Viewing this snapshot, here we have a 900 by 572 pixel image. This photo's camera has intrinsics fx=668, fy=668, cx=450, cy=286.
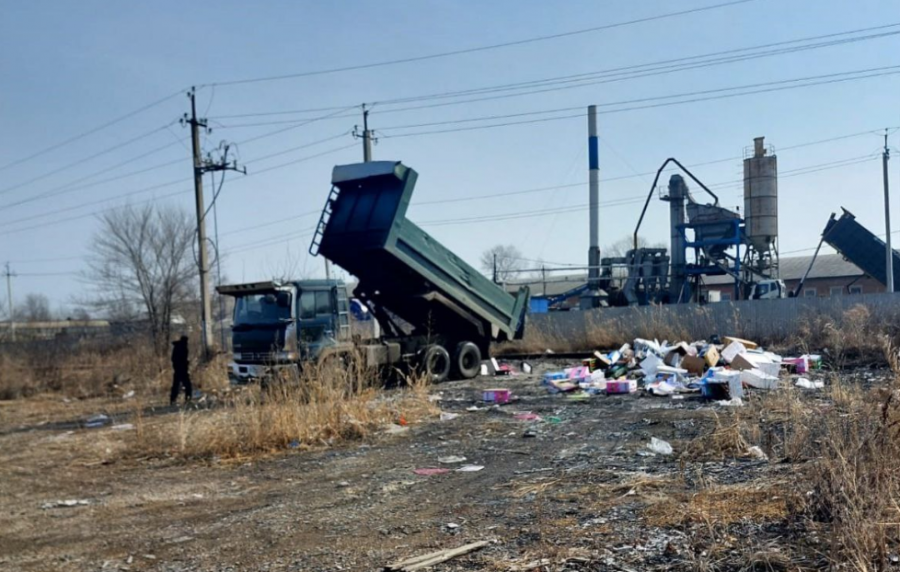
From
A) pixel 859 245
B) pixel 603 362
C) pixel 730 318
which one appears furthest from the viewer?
pixel 859 245

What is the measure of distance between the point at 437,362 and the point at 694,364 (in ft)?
18.3

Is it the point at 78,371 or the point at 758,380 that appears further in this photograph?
the point at 78,371

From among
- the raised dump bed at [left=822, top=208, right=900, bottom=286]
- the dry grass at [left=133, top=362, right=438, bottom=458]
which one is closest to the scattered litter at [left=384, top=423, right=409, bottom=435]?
the dry grass at [left=133, top=362, right=438, bottom=458]

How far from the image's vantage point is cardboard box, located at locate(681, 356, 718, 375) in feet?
40.7

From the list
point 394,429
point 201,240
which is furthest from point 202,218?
point 394,429

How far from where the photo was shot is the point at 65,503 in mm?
5934

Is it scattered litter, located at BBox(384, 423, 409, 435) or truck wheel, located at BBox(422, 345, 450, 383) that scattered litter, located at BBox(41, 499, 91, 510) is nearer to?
scattered litter, located at BBox(384, 423, 409, 435)

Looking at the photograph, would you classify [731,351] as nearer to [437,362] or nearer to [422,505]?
[437,362]

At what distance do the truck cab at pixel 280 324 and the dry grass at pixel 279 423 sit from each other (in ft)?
11.3

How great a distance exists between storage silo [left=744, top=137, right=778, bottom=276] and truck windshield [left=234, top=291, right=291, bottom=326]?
2212cm

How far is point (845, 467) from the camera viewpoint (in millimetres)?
3371

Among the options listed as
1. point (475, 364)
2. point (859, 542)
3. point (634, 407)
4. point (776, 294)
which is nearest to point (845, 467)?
point (859, 542)

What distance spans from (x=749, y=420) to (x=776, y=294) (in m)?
21.1

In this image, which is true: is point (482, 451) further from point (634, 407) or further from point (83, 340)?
point (83, 340)
